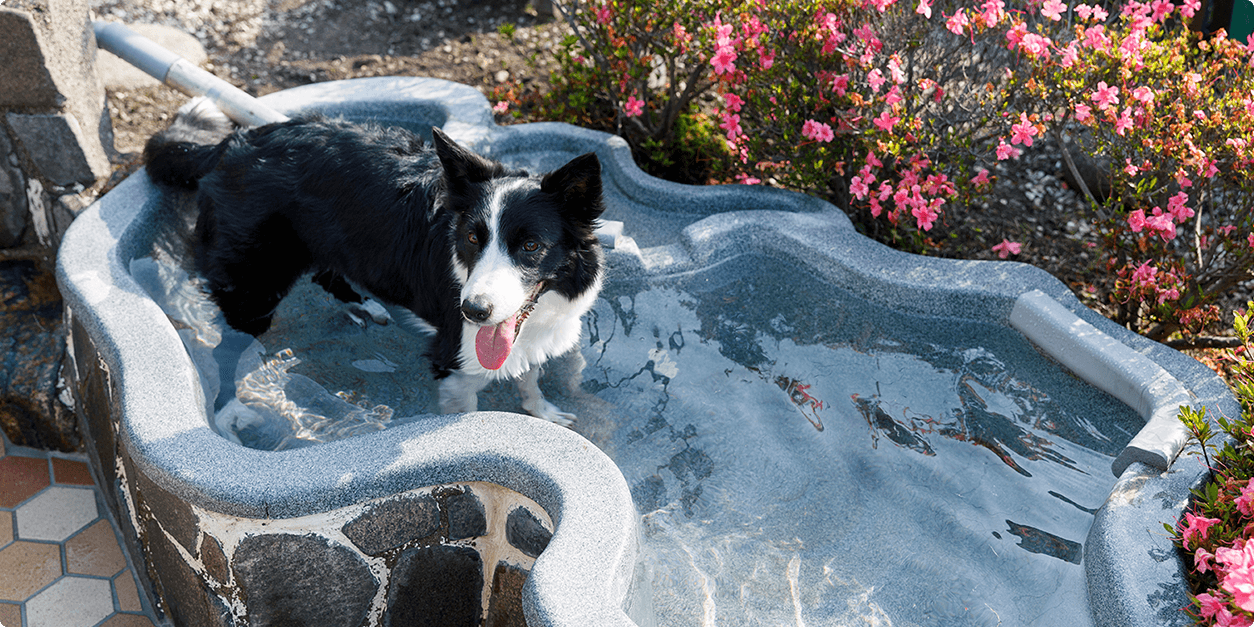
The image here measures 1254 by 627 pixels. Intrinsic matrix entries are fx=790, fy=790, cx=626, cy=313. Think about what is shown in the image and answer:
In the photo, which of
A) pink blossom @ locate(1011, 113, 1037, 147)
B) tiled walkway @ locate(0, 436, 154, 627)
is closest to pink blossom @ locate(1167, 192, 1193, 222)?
pink blossom @ locate(1011, 113, 1037, 147)

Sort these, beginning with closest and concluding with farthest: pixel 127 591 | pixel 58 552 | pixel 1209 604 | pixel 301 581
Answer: pixel 1209 604
pixel 301 581
pixel 127 591
pixel 58 552

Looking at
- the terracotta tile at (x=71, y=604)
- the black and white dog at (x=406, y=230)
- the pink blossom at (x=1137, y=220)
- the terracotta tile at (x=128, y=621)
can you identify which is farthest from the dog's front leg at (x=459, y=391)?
the pink blossom at (x=1137, y=220)

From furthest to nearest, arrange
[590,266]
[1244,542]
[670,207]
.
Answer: [670,207] → [590,266] → [1244,542]

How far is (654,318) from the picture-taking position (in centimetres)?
377

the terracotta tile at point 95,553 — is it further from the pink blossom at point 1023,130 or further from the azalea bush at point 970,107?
the pink blossom at point 1023,130

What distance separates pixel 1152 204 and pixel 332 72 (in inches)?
203

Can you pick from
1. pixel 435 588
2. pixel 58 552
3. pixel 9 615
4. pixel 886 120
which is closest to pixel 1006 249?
pixel 886 120

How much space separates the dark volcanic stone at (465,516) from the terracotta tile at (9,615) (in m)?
1.66

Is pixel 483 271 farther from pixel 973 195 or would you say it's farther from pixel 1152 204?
pixel 1152 204

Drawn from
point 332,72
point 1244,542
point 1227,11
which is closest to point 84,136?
point 332,72

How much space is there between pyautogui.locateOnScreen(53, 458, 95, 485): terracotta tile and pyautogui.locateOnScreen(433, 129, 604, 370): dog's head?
195 cm

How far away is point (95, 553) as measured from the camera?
303cm

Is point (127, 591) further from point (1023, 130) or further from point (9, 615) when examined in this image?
point (1023, 130)

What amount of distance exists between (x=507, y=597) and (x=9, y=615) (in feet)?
5.99
